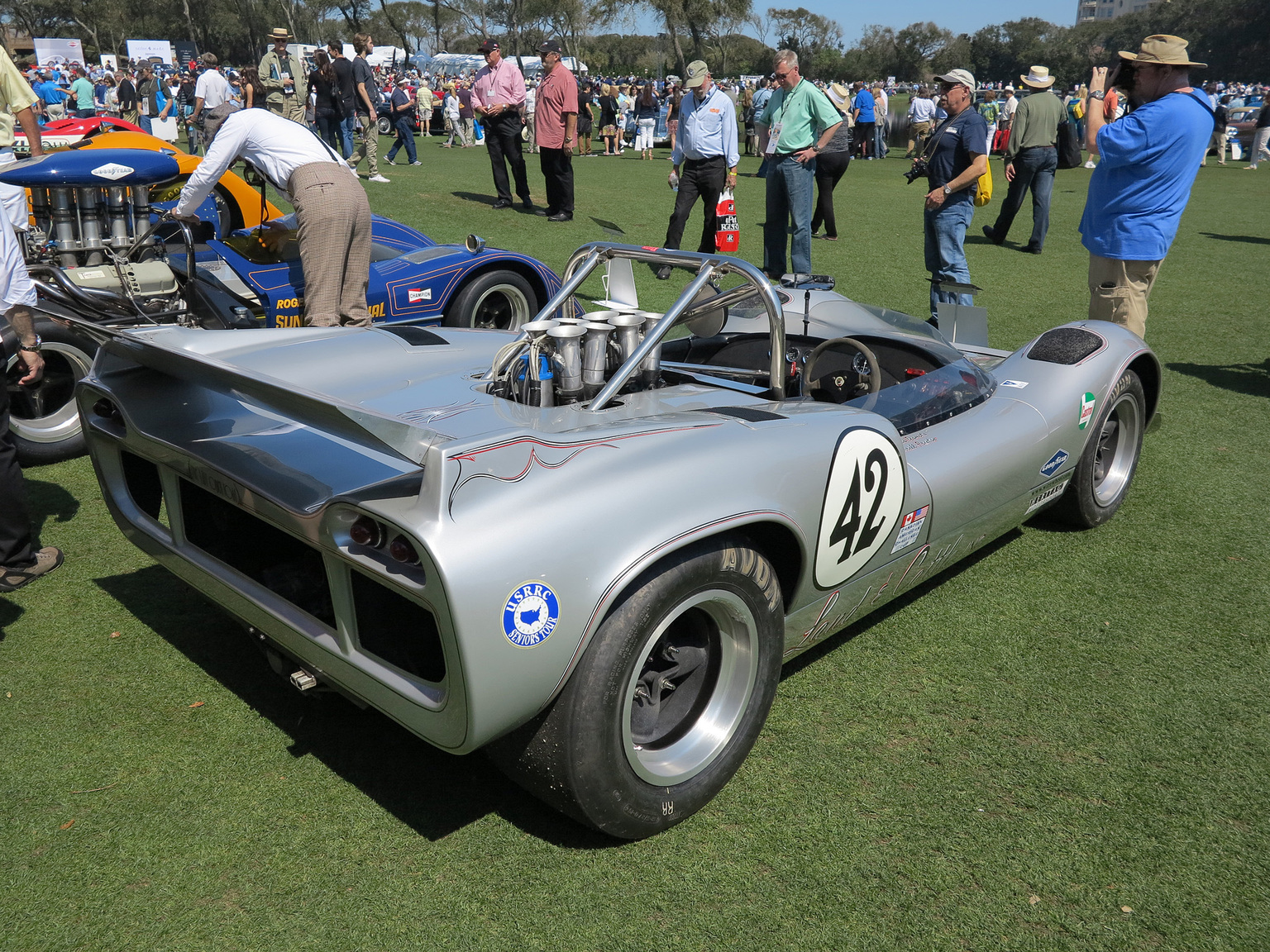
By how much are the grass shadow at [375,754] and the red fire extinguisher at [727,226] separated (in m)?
4.90

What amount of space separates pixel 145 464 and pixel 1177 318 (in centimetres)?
831

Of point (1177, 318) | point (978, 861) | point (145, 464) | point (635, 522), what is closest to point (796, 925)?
point (978, 861)

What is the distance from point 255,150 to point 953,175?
4403 mm

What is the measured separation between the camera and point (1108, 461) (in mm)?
4203

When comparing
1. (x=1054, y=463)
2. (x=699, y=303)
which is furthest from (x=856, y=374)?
(x=1054, y=463)

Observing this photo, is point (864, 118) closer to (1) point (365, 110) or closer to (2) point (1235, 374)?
(1) point (365, 110)

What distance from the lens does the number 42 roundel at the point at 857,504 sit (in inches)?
98.3

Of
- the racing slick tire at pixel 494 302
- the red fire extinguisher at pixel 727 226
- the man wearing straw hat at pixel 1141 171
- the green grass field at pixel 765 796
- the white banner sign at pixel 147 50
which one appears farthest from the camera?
the white banner sign at pixel 147 50

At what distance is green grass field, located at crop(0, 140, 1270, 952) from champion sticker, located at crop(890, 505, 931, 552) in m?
0.47

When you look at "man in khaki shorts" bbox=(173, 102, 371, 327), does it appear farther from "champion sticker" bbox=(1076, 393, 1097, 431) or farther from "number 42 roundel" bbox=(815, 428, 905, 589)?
"champion sticker" bbox=(1076, 393, 1097, 431)

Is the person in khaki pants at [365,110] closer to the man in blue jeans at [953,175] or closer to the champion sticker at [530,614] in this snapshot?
the man in blue jeans at [953,175]

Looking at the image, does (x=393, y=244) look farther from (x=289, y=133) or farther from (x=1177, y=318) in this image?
(x=1177, y=318)

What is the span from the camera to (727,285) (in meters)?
3.02

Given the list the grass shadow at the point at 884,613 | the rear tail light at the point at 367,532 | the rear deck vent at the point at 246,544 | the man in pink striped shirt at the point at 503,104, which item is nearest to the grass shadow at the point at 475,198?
the man in pink striped shirt at the point at 503,104
